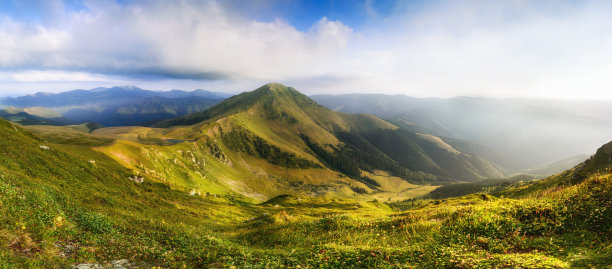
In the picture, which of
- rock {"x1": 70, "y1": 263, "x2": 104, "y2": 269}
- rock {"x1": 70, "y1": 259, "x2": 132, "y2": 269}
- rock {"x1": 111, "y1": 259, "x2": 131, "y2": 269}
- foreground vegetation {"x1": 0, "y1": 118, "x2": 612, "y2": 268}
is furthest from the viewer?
rock {"x1": 111, "y1": 259, "x2": 131, "y2": 269}

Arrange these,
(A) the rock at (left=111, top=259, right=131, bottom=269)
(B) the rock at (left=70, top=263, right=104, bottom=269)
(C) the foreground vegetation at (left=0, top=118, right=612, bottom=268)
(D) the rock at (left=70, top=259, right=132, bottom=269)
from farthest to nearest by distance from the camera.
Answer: (A) the rock at (left=111, top=259, right=131, bottom=269) → (D) the rock at (left=70, top=259, right=132, bottom=269) → (B) the rock at (left=70, top=263, right=104, bottom=269) → (C) the foreground vegetation at (left=0, top=118, right=612, bottom=268)

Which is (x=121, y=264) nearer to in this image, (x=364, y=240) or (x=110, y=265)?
(x=110, y=265)

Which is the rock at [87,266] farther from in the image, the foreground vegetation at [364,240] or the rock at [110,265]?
the foreground vegetation at [364,240]

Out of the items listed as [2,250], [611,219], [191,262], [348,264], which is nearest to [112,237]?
[2,250]

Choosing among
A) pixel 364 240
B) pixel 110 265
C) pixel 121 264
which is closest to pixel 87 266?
pixel 110 265

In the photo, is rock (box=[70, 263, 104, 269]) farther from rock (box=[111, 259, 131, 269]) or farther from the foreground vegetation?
rock (box=[111, 259, 131, 269])

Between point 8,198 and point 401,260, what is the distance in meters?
24.5

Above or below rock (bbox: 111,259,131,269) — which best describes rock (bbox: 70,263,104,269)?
above

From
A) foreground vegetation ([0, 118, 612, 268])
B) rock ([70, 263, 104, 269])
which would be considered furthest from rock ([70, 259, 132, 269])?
foreground vegetation ([0, 118, 612, 268])

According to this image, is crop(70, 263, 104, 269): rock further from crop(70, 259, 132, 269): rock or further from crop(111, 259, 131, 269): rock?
crop(111, 259, 131, 269): rock

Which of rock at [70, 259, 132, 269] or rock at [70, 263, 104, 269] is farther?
rock at [70, 259, 132, 269]

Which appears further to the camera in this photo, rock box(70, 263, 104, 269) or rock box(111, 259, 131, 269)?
rock box(111, 259, 131, 269)

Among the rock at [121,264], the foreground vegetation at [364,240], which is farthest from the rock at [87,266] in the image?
the rock at [121,264]

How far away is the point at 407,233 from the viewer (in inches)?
645
